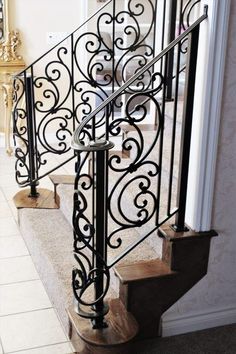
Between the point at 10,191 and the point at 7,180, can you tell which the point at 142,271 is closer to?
the point at 10,191

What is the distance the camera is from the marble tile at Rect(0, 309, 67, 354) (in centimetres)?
228

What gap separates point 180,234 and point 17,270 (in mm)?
1131

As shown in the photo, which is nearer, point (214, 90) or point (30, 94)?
point (214, 90)

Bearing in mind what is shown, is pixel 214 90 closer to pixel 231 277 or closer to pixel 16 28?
pixel 231 277

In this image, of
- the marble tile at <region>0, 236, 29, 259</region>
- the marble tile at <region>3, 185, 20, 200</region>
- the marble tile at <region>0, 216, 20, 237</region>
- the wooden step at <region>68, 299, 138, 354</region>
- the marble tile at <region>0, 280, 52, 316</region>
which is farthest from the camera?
the marble tile at <region>3, 185, 20, 200</region>

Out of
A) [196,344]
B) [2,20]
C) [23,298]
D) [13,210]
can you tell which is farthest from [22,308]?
[2,20]

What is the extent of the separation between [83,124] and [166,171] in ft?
2.94

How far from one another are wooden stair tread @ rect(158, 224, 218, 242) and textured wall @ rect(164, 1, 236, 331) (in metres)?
0.05

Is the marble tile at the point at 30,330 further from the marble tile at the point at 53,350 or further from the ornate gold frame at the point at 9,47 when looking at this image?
the ornate gold frame at the point at 9,47

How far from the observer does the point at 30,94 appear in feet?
10.6

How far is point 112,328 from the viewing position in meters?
2.11

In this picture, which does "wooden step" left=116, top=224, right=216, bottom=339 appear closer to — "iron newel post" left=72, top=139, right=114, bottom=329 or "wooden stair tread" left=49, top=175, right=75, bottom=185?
"iron newel post" left=72, top=139, right=114, bottom=329

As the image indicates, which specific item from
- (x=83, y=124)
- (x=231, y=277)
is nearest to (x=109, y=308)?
(x=231, y=277)

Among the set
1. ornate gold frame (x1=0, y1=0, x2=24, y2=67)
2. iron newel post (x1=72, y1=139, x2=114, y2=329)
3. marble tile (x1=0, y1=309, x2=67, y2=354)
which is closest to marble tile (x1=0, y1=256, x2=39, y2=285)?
marble tile (x1=0, y1=309, x2=67, y2=354)
